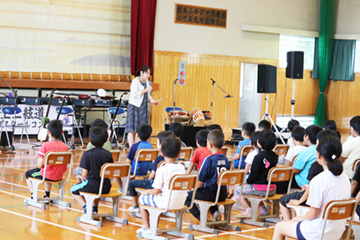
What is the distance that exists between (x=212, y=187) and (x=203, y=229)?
435 mm

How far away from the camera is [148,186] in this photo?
5680 millimetres

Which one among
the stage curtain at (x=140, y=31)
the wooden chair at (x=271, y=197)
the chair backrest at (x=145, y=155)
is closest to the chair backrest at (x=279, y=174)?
the wooden chair at (x=271, y=197)

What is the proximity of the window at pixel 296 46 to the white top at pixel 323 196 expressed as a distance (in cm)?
1335

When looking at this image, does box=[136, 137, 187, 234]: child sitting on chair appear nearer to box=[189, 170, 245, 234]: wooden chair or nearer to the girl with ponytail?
box=[189, 170, 245, 234]: wooden chair

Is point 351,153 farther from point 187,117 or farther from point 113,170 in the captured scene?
point 187,117

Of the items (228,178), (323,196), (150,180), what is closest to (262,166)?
(228,178)

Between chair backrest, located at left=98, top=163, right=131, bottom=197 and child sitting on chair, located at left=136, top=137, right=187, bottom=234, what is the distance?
1.54 ft

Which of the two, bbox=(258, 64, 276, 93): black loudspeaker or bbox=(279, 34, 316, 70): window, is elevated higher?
bbox=(279, 34, 316, 70): window

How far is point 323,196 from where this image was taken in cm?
393

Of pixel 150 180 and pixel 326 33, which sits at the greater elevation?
pixel 326 33

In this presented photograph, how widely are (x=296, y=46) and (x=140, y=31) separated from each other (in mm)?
5758

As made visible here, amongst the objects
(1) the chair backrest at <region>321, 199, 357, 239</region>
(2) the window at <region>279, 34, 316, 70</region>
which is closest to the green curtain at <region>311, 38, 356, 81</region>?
(2) the window at <region>279, 34, 316, 70</region>

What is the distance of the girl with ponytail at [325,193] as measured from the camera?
3.91 metres

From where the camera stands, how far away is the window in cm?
1697
